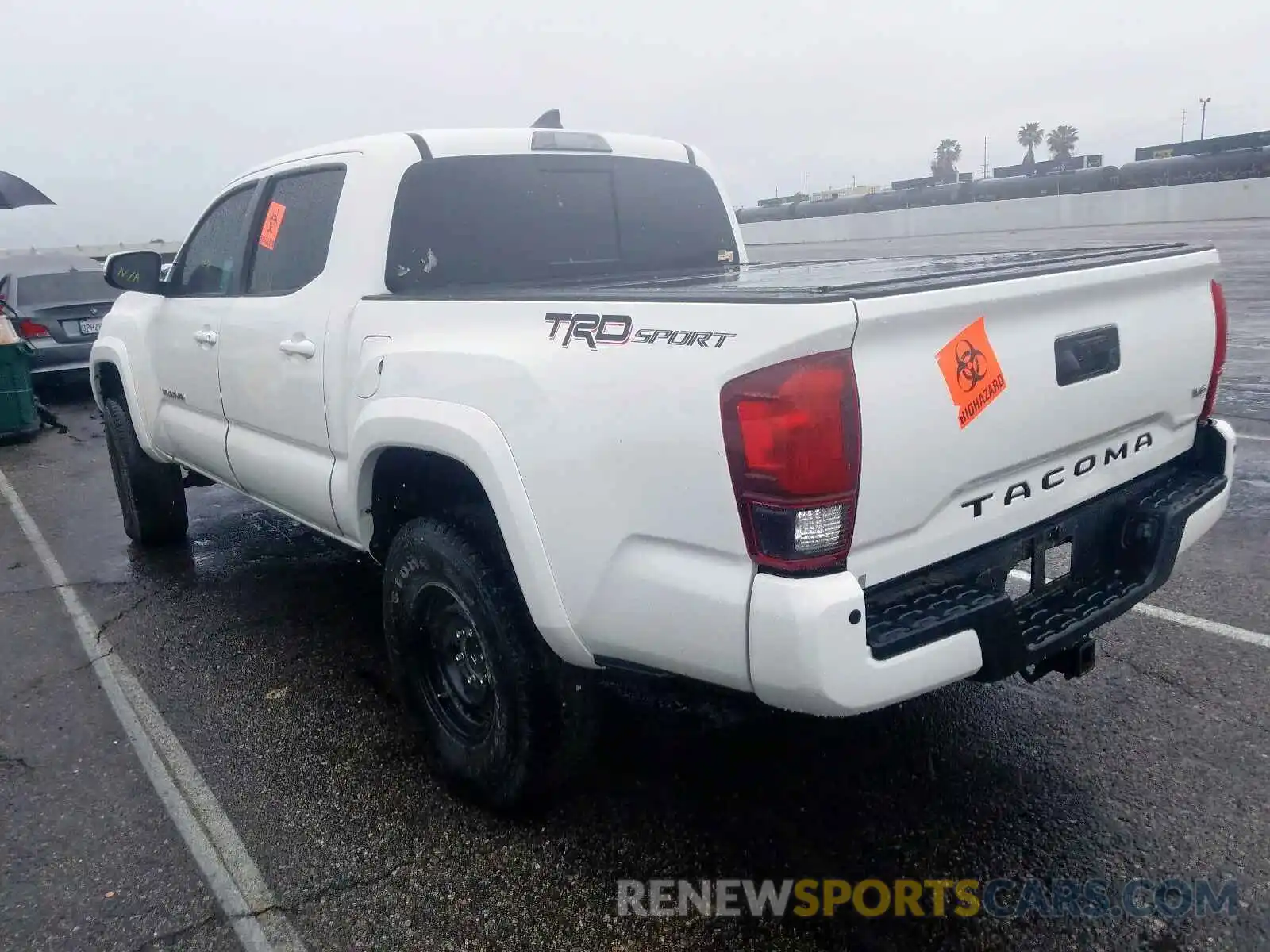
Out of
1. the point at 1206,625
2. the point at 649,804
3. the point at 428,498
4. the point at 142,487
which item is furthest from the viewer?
the point at 142,487

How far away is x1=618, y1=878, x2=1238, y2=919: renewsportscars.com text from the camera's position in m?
2.56

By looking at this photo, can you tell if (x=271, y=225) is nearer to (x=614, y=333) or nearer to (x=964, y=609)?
(x=614, y=333)

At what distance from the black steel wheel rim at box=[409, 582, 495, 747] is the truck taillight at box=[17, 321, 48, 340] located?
10.3m

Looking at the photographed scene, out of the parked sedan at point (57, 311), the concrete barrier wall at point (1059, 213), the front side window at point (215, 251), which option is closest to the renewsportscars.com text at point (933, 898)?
the front side window at point (215, 251)

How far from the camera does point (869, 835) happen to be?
9.56ft

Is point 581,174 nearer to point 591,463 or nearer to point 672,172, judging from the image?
point 672,172

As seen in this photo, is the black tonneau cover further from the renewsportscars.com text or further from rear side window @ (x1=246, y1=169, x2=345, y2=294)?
the renewsportscars.com text

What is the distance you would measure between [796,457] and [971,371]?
528 mm

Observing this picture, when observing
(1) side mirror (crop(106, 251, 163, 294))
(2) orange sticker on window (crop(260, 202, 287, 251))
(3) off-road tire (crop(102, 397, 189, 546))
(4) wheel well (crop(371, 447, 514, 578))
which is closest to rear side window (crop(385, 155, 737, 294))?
(4) wheel well (crop(371, 447, 514, 578))

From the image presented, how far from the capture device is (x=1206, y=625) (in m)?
4.14

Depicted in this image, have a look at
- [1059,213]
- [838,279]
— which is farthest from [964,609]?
[1059,213]

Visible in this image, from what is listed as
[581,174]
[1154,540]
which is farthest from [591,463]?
[581,174]

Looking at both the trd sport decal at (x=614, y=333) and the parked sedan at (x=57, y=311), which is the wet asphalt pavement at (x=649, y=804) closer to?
the trd sport decal at (x=614, y=333)

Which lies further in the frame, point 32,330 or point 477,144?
point 32,330
